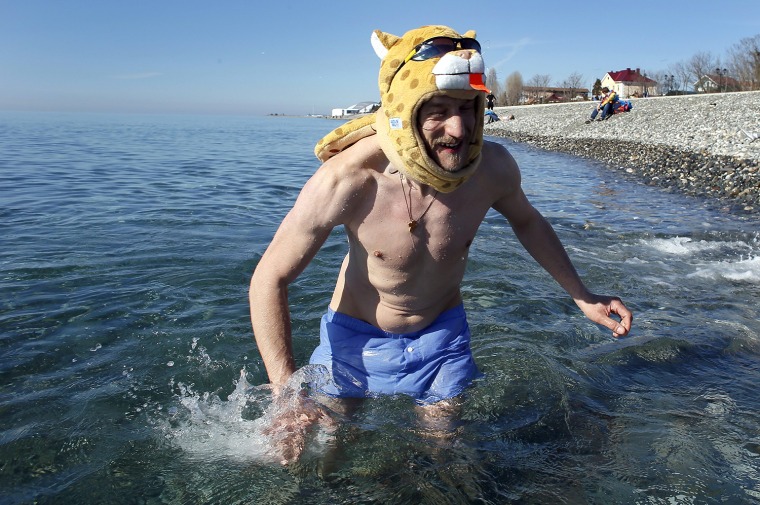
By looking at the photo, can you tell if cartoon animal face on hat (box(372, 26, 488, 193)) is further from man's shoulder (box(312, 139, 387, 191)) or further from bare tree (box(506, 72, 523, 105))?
bare tree (box(506, 72, 523, 105))

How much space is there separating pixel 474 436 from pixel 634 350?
1857 mm

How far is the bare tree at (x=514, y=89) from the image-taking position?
90.9 meters

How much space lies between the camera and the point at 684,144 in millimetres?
18641

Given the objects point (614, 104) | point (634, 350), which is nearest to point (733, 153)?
point (634, 350)

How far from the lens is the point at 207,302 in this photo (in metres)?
5.19

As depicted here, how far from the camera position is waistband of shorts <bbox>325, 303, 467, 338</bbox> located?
9.77 ft

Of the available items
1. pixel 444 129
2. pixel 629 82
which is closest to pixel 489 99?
pixel 444 129

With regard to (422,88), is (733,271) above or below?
below

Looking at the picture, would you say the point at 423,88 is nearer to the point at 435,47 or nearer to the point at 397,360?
the point at 435,47

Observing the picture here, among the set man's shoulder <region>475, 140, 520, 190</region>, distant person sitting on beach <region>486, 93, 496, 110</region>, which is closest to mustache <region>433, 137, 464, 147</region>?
distant person sitting on beach <region>486, 93, 496, 110</region>

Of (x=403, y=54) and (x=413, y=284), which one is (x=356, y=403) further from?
(x=403, y=54)

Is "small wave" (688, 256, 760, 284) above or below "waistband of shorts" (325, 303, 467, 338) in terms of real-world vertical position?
below

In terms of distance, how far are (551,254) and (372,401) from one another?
127cm

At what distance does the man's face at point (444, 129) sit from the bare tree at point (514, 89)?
93381 mm
